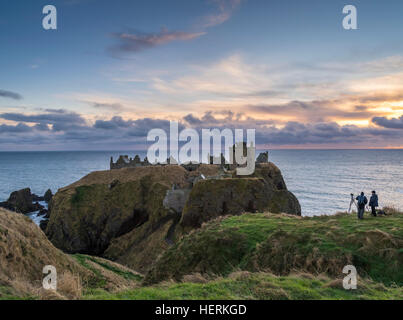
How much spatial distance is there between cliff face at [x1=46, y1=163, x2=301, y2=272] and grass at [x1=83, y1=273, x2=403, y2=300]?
36.0 metres

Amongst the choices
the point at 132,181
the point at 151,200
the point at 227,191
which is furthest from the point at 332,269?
the point at 132,181

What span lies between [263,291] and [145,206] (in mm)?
63497

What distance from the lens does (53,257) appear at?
22344 mm

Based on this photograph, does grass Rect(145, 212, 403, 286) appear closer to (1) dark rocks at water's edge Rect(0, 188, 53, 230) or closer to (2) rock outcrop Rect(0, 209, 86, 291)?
(2) rock outcrop Rect(0, 209, 86, 291)

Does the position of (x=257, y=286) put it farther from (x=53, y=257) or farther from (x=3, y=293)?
(x=53, y=257)

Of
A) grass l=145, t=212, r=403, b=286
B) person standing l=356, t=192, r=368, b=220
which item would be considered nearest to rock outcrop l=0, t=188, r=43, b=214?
grass l=145, t=212, r=403, b=286

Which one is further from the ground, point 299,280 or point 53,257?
Answer: point 299,280

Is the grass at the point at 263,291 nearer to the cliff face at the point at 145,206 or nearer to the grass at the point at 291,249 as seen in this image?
the grass at the point at 291,249

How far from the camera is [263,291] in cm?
1133

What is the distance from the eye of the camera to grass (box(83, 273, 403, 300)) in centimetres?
1078

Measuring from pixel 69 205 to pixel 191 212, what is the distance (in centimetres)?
3983

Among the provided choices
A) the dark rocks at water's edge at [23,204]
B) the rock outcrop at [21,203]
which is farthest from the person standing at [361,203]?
the rock outcrop at [21,203]

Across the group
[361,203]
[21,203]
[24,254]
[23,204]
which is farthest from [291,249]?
[23,204]

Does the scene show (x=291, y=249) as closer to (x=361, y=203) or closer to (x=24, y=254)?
(x=361, y=203)
